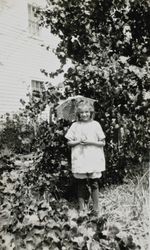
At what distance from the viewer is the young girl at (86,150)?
16.4ft

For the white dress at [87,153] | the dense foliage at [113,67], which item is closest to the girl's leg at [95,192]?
the white dress at [87,153]

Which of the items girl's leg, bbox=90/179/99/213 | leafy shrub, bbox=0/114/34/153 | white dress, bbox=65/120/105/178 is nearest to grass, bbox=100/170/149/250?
girl's leg, bbox=90/179/99/213

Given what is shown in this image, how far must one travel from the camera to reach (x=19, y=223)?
10.2ft

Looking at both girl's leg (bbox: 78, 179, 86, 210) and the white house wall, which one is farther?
the white house wall

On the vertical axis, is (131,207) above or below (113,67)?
below

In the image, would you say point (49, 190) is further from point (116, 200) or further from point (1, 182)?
point (1, 182)

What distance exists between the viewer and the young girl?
4996 millimetres

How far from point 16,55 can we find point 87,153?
8.31 m

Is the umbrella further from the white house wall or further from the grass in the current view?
the white house wall

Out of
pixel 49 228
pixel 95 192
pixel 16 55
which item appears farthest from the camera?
pixel 16 55

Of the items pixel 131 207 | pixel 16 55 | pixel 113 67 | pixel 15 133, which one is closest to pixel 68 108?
pixel 113 67

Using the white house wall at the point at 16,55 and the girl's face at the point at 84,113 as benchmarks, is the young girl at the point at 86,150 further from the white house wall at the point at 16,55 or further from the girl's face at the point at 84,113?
the white house wall at the point at 16,55

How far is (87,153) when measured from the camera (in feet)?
16.5

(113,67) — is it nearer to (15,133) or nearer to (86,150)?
(86,150)
